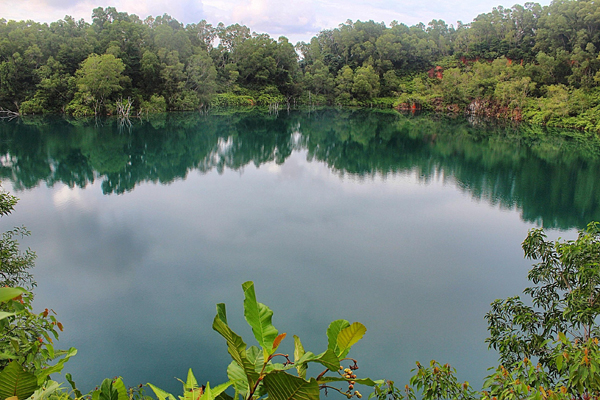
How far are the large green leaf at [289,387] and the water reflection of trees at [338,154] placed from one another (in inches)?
591

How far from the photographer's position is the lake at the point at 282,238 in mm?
8000

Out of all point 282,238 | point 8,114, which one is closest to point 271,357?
point 282,238

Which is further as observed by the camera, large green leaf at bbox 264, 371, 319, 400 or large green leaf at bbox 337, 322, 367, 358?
large green leaf at bbox 337, 322, 367, 358

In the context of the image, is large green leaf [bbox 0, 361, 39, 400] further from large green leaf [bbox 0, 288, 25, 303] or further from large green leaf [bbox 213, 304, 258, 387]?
large green leaf [bbox 213, 304, 258, 387]

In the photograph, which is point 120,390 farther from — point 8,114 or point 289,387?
point 8,114

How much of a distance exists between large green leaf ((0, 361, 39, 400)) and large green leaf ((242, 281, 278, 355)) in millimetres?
761

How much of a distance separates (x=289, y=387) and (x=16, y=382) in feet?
3.00

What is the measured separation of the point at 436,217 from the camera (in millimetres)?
→ 15031

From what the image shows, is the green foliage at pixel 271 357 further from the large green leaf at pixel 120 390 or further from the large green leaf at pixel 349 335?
the large green leaf at pixel 120 390

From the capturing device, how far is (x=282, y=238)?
12.9 m

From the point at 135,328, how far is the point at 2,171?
15701mm

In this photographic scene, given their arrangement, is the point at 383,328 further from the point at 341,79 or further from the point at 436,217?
the point at 341,79

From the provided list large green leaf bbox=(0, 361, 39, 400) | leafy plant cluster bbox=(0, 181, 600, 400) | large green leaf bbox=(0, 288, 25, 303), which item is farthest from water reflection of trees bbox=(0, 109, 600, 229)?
large green leaf bbox=(0, 288, 25, 303)

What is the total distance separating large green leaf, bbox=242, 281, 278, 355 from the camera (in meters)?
1.69
